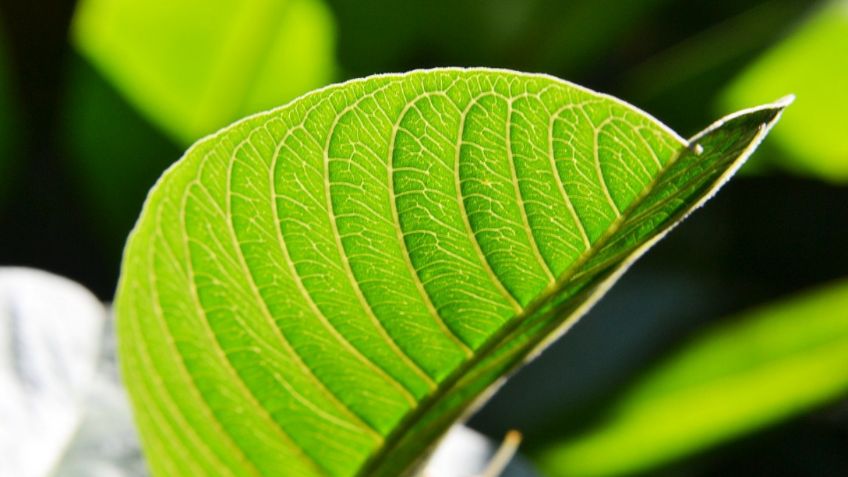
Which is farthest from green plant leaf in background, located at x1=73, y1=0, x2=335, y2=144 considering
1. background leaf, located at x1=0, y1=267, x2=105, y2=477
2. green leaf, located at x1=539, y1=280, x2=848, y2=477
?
green leaf, located at x1=539, y1=280, x2=848, y2=477

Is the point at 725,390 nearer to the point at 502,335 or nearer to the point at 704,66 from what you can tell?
the point at 704,66

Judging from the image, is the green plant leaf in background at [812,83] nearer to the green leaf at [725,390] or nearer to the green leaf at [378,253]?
the green leaf at [725,390]

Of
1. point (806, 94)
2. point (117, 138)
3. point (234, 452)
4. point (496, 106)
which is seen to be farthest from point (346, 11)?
point (496, 106)

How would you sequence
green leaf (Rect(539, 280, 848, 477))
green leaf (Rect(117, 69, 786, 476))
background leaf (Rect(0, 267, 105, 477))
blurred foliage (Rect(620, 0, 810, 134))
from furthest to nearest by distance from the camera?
blurred foliage (Rect(620, 0, 810, 134)) → green leaf (Rect(539, 280, 848, 477)) → background leaf (Rect(0, 267, 105, 477)) → green leaf (Rect(117, 69, 786, 476))

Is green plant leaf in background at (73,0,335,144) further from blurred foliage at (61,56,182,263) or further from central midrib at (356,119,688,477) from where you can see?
central midrib at (356,119,688,477)

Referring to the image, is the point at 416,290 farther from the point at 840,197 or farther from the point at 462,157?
the point at 840,197

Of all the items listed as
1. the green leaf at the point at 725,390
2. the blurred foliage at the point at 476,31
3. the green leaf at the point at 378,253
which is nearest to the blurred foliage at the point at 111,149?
the blurred foliage at the point at 476,31
